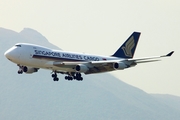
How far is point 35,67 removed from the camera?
117 meters

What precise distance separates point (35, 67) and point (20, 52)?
5.35 meters

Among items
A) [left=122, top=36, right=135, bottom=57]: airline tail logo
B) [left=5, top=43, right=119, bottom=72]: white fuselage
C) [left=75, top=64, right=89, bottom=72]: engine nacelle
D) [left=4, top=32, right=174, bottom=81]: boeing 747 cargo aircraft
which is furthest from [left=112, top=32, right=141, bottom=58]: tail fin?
[left=5, top=43, right=119, bottom=72]: white fuselage

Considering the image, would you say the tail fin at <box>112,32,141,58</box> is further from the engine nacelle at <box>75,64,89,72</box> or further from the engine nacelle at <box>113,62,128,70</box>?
the engine nacelle at <box>75,64,89,72</box>

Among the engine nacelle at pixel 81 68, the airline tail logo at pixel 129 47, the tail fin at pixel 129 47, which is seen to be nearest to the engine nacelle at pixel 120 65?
the engine nacelle at pixel 81 68

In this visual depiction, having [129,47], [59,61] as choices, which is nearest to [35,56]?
[59,61]

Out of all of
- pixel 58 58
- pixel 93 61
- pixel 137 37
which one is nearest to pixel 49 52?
pixel 58 58

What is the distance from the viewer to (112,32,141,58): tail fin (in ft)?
435

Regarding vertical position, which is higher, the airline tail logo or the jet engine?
the airline tail logo

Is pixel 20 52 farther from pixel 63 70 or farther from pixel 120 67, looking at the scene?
pixel 120 67

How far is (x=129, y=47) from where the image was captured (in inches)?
5310

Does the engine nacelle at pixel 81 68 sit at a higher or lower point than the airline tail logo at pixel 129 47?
lower

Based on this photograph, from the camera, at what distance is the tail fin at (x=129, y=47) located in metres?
132

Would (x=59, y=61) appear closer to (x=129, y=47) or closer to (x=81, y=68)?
(x=81, y=68)

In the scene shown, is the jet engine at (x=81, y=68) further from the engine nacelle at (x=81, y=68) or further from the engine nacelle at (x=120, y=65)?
the engine nacelle at (x=120, y=65)
